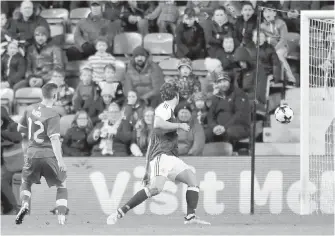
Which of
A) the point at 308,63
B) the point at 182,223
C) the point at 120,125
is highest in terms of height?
the point at 308,63

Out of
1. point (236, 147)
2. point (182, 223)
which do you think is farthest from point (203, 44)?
point (182, 223)

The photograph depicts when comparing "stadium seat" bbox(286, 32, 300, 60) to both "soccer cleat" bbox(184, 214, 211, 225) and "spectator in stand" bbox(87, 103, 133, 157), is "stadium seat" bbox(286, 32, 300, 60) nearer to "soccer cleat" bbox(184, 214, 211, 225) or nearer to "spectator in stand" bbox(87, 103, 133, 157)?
"spectator in stand" bbox(87, 103, 133, 157)

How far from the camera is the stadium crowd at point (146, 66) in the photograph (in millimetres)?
14391

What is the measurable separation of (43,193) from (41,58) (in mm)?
3238

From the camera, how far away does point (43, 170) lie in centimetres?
1131

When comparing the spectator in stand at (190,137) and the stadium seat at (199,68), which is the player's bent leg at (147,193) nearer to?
the spectator in stand at (190,137)

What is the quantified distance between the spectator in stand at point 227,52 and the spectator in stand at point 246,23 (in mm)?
225

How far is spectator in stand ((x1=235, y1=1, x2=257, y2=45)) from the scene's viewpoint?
15602 millimetres

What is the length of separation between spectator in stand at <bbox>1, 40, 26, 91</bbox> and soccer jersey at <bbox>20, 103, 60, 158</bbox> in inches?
192

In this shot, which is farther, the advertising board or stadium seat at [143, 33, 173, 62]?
stadium seat at [143, 33, 173, 62]

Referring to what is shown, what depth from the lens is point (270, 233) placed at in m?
9.99

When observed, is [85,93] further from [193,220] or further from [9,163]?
[193,220]

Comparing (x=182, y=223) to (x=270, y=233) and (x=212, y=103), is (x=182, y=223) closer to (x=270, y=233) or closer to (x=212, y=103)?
(x=270, y=233)

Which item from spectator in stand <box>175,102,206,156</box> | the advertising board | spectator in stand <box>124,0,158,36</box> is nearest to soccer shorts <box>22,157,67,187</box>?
the advertising board
